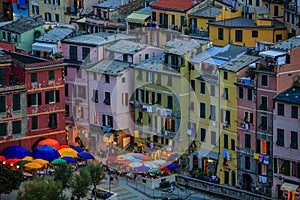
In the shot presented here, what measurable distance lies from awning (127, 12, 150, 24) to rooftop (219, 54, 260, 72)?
2037cm

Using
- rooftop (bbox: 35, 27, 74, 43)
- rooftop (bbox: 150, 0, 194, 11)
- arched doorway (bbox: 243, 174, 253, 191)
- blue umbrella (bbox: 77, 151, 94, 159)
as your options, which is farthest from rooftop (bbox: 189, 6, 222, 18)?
arched doorway (bbox: 243, 174, 253, 191)

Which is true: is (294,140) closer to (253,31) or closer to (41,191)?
(253,31)

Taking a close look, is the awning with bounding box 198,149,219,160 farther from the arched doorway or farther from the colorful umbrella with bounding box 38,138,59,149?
the colorful umbrella with bounding box 38,138,59,149

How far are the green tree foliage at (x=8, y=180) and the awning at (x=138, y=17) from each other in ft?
94.5

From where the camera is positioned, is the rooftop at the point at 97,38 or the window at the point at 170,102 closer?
the window at the point at 170,102

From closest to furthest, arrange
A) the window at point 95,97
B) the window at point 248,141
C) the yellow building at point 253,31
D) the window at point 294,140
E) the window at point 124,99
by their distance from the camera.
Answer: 1. the window at point 294,140
2. the window at point 248,141
3. the window at point 124,99
4. the yellow building at point 253,31
5. the window at point 95,97

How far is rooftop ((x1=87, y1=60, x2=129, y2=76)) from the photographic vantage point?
13100cm

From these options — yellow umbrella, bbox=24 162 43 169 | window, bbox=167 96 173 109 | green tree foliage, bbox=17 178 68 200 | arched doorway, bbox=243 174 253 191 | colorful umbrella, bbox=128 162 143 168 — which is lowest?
arched doorway, bbox=243 174 253 191

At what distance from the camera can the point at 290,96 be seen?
11794 centimetres

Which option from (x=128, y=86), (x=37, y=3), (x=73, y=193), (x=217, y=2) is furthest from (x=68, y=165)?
(x=37, y=3)

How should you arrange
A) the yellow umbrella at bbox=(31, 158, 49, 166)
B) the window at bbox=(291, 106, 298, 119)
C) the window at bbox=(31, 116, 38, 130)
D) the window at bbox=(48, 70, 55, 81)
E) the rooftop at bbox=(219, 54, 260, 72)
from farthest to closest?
the window at bbox=(48, 70, 55, 81) < the window at bbox=(31, 116, 38, 130) < the yellow umbrella at bbox=(31, 158, 49, 166) < the rooftop at bbox=(219, 54, 260, 72) < the window at bbox=(291, 106, 298, 119)

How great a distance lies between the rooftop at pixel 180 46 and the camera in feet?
417

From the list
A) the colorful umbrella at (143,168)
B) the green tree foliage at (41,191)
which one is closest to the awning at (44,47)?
the colorful umbrella at (143,168)

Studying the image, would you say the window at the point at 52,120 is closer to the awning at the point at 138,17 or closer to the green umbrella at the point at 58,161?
the green umbrella at the point at 58,161
